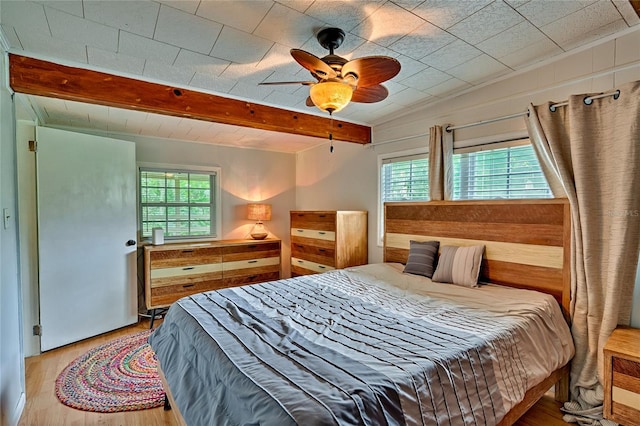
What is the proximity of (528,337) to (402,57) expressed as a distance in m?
1.89

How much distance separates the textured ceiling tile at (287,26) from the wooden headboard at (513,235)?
1856mm

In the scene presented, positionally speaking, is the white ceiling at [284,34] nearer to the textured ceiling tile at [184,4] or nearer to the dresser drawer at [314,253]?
the textured ceiling tile at [184,4]

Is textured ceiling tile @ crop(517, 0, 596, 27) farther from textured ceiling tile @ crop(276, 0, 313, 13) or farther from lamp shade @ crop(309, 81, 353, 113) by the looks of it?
textured ceiling tile @ crop(276, 0, 313, 13)

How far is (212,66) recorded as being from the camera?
2.23 metres

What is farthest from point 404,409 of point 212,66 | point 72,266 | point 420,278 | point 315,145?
point 315,145

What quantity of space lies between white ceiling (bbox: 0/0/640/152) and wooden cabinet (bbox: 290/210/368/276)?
1643 millimetres

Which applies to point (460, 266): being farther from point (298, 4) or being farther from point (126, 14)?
point (126, 14)

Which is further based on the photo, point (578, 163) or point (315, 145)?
point (315, 145)

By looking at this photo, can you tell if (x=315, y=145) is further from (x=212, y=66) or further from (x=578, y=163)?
(x=578, y=163)

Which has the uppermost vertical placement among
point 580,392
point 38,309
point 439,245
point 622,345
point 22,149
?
point 22,149

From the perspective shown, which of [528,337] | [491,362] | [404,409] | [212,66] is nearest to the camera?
[404,409]

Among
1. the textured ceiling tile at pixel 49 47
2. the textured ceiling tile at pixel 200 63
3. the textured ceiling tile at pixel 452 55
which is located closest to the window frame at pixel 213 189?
the textured ceiling tile at pixel 49 47

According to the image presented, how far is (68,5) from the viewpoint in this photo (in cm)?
156

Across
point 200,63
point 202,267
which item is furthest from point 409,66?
point 202,267
